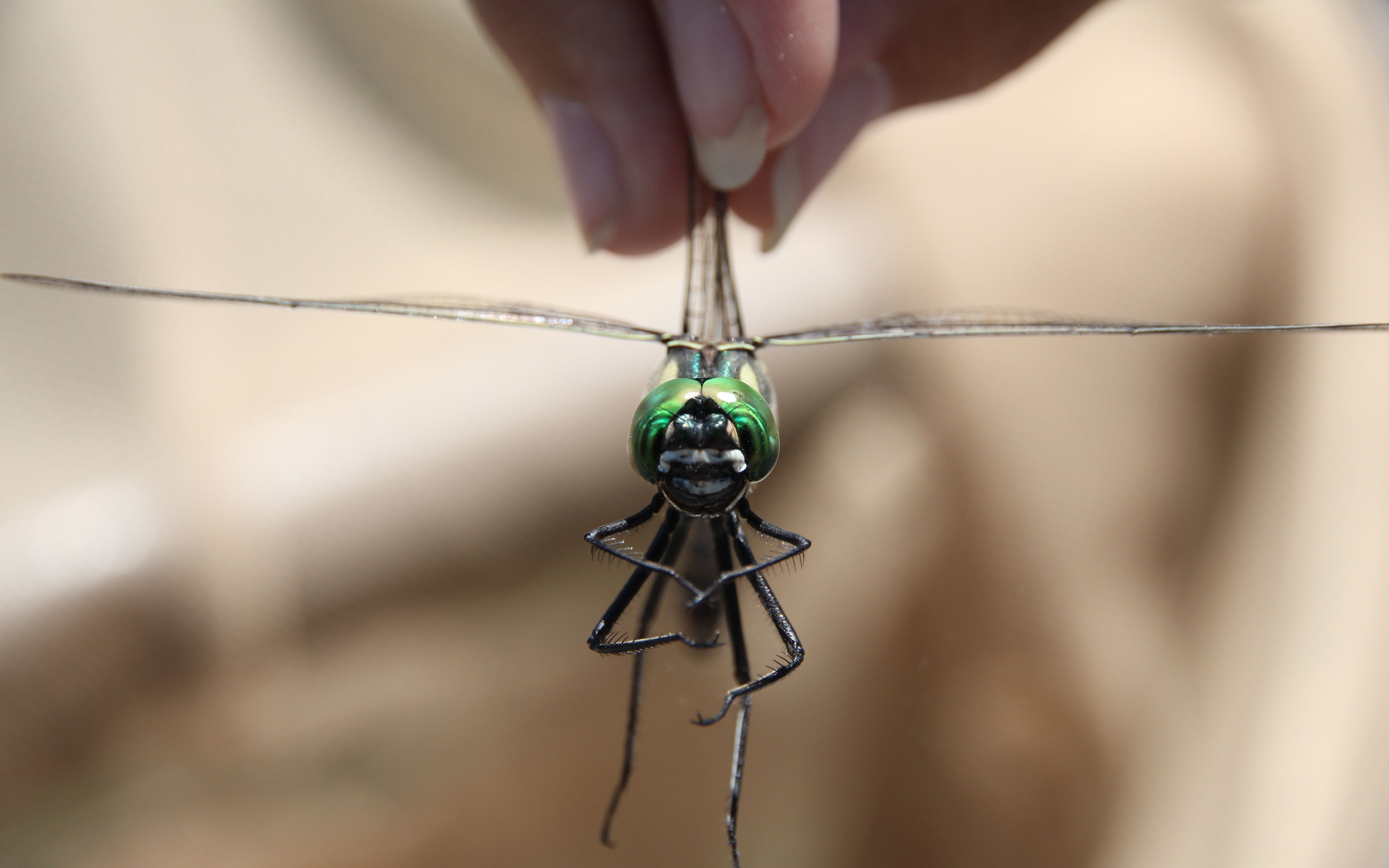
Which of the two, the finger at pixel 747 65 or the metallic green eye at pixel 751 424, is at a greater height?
the finger at pixel 747 65

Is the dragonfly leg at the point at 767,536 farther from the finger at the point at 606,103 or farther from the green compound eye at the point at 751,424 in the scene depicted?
the finger at the point at 606,103

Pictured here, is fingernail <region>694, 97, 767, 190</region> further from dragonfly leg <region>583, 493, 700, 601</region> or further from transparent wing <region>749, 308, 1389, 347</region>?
dragonfly leg <region>583, 493, 700, 601</region>

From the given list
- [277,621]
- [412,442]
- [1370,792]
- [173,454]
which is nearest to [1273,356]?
[1370,792]

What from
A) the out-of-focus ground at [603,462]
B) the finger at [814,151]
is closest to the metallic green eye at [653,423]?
the finger at [814,151]

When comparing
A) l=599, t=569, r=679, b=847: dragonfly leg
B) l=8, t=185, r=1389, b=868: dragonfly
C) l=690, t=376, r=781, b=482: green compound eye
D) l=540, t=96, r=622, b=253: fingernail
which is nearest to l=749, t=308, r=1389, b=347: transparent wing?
l=8, t=185, r=1389, b=868: dragonfly

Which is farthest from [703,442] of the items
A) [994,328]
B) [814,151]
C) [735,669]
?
[814,151]

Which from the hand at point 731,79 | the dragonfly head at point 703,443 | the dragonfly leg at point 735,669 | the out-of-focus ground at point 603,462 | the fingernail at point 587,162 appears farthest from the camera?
the out-of-focus ground at point 603,462
